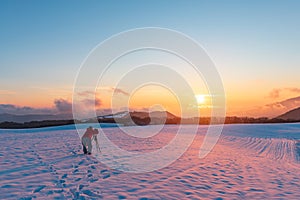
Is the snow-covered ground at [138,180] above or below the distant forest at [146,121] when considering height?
below

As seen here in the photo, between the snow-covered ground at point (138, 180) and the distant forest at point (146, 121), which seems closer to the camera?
the snow-covered ground at point (138, 180)

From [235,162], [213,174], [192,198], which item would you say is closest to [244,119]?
[235,162]

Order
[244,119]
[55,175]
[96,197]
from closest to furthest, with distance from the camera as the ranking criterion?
[96,197]
[55,175]
[244,119]

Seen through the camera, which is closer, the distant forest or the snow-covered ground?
the snow-covered ground

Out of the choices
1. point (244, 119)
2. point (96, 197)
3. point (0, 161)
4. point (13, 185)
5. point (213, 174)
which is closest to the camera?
point (96, 197)

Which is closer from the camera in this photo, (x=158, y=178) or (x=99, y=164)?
(x=158, y=178)

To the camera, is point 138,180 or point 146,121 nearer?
point 138,180

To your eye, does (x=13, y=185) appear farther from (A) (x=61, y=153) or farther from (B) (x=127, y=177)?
(A) (x=61, y=153)

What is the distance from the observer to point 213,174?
10.8m

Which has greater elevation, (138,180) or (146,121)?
(146,121)

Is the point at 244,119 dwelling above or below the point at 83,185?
above

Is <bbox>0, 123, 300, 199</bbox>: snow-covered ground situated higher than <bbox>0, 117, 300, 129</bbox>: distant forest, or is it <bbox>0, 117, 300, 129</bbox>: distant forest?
<bbox>0, 117, 300, 129</bbox>: distant forest

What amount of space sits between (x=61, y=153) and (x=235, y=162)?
29.5 feet

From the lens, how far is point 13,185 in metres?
8.05
